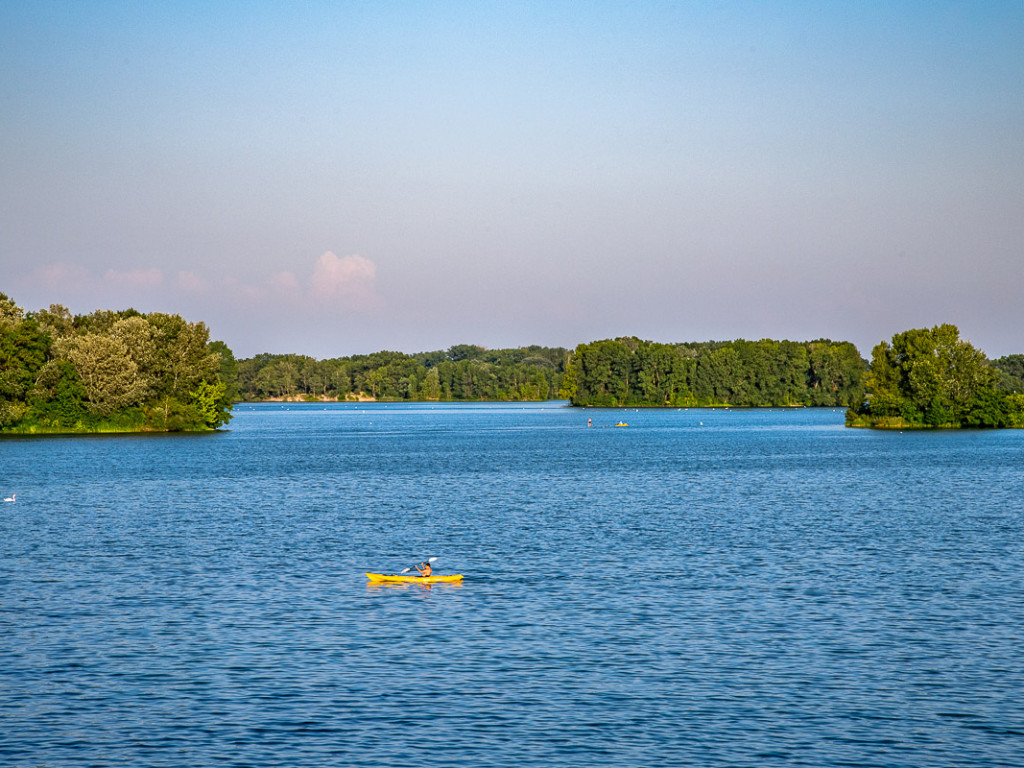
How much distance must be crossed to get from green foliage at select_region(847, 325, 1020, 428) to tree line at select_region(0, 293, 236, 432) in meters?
107

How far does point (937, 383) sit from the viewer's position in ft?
574

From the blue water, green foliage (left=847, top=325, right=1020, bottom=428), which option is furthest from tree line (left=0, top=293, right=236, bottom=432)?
green foliage (left=847, top=325, right=1020, bottom=428)

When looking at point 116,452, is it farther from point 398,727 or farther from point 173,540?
point 398,727

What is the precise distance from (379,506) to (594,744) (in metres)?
48.5

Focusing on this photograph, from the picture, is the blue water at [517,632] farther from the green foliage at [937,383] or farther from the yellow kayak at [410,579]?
the green foliage at [937,383]

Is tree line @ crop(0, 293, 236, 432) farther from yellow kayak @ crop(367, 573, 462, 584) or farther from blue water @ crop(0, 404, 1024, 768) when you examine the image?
yellow kayak @ crop(367, 573, 462, 584)

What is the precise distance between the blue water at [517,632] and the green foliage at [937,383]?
107 meters

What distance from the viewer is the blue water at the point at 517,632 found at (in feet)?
73.6

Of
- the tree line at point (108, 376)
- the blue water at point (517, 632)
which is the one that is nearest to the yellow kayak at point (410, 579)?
the blue water at point (517, 632)

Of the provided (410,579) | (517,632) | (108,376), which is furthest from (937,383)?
(517,632)

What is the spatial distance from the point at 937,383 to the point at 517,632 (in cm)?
15779

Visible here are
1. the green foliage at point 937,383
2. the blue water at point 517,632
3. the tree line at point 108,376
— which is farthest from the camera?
the green foliage at point 937,383

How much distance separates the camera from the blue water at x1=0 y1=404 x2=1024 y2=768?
2244 cm

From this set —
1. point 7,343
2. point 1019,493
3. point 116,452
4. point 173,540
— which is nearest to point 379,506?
point 173,540
